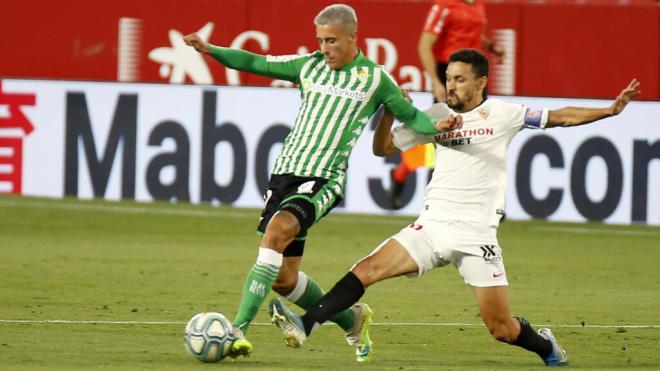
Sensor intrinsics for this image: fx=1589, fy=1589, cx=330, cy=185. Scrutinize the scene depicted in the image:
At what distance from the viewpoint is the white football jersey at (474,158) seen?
7.82 m

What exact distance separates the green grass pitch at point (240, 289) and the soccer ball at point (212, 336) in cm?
9

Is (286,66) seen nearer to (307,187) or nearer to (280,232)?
(307,187)

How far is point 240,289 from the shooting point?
10.9 metres

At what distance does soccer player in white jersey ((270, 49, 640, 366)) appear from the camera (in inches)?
302

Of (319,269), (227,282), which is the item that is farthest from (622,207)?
(227,282)

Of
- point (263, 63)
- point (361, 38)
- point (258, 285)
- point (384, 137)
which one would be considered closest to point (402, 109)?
point (384, 137)

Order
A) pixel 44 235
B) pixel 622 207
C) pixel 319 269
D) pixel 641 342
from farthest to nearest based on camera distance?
pixel 622 207, pixel 44 235, pixel 319 269, pixel 641 342

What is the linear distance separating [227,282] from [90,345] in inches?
126

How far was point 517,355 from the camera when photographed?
8.37 m

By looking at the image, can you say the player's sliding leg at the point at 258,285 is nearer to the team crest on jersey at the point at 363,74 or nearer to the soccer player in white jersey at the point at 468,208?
the soccer player in white jersey at the point at 468,208

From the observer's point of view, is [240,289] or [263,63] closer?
[263,63]

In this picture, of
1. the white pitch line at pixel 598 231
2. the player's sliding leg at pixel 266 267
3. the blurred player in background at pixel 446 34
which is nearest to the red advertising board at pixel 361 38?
the white pitch line at pixel 598 231

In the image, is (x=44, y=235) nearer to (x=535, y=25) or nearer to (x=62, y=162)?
(x=62, y=162)

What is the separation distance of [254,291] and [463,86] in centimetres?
146
